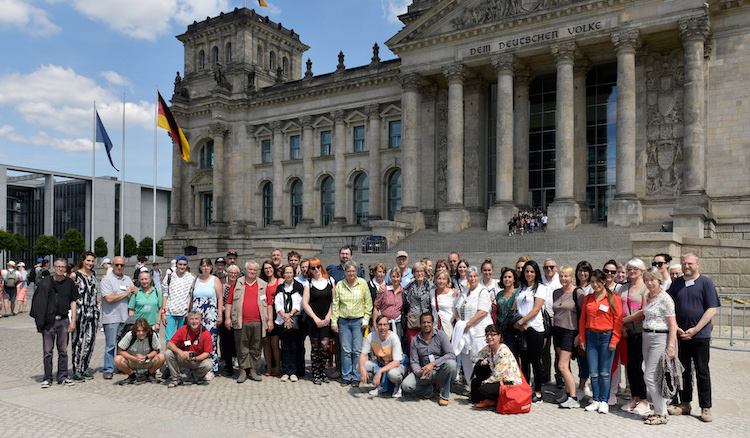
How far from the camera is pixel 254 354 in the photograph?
11.4m

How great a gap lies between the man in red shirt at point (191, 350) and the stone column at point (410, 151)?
1013 inches

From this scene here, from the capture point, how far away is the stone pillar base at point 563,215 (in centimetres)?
3006

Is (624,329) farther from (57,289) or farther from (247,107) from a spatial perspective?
(247,107)

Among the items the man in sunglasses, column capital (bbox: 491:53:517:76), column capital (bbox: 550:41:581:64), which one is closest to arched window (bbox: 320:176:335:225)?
column capital (bbox: 491:53:517:76)

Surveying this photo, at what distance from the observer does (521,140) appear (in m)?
34.7

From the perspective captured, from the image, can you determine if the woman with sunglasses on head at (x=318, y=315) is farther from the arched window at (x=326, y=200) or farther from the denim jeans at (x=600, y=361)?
the arched window at (x=326, y=200)

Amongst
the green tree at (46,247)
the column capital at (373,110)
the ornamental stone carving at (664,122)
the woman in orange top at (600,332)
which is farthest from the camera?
the green tree at (46,247)

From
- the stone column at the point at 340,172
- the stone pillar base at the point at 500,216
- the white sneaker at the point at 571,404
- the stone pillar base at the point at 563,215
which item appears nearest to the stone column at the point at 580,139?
the stone pillar base at the point at 563,215

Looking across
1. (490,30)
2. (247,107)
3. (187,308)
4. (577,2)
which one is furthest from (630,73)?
(247,107)

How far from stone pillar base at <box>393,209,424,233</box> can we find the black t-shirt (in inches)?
1020

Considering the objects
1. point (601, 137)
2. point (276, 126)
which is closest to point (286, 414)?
point (601, 137)

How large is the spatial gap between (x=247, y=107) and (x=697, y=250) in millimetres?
35966

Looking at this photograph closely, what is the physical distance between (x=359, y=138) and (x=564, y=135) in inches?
675

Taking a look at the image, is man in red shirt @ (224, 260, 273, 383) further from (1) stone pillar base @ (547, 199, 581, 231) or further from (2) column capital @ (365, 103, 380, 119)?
(2) column capital @ (365, 103, 380, 119)
